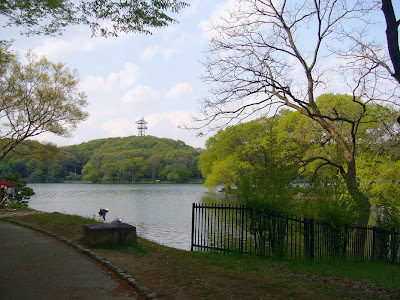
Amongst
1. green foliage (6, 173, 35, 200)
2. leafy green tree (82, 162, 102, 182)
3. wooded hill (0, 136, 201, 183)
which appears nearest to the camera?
green foliage (6, 173, 35, 200)

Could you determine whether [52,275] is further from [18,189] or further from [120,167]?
[120,167]

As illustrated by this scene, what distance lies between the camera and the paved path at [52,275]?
5344 millimetres

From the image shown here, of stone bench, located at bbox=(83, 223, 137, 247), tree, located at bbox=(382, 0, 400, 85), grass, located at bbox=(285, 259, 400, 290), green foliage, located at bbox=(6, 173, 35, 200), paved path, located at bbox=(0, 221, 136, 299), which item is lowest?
grass, located at bbox=(285, 259, 400, 290)

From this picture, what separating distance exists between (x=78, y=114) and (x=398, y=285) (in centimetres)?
2170

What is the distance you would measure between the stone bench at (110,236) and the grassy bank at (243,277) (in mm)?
323

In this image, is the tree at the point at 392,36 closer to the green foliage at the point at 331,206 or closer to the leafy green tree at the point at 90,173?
the green foliage at the point at 331,206

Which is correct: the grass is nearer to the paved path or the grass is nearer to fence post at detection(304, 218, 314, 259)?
fence post at detection(304, 218, 314, 259)

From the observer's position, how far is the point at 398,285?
6.46 m

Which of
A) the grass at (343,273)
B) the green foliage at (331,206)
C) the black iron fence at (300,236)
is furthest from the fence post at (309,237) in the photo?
the grass at (343,273)

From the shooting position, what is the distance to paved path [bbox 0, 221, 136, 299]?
5.34 meters

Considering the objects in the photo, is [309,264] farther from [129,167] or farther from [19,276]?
[129,167]

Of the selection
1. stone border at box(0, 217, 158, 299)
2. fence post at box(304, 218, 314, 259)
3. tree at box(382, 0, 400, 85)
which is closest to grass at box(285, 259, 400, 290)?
fence post at box(304, 218, 314, 259)

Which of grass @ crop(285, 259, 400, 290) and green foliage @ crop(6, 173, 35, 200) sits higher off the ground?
green foliage @ crop(6, 173, 35, 200)

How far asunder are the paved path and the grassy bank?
48cm
